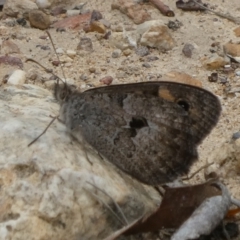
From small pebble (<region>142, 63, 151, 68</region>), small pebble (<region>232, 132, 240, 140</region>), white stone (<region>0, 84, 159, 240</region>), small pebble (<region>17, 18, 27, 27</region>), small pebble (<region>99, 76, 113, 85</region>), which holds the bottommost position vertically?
small pebble (<region>17, 18, 27, 27</region>)

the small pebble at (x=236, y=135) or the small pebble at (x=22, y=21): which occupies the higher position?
the small pebble at (x=236, y=135)

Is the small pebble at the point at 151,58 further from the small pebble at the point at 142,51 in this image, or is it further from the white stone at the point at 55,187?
the white stone at the point at 55,187

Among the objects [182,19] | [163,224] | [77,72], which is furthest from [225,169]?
[182,19]

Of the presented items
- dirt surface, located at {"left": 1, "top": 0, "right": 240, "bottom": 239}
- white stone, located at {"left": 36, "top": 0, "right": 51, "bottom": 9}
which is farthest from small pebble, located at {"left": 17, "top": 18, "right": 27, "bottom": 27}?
white stone, located at {"left": 36, "top": 0, "right": 51, "bottom": 9}

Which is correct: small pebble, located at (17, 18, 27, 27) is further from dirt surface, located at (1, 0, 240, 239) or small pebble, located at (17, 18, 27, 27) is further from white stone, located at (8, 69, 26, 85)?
white stone, located at (8, 69, 26, 85)

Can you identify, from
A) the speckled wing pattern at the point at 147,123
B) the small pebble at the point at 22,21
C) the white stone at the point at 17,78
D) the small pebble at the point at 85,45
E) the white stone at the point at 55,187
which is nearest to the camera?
the white stone at the point at 55,187

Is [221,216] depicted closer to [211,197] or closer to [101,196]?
[211,197]

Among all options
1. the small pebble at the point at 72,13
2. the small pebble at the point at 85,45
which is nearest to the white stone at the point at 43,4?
the small pebble at the point at 72,13

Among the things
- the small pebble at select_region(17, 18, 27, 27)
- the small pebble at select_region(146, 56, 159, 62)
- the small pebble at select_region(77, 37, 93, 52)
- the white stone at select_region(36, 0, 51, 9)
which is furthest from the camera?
the white stone at select_region(36, 0, 51, 9)
